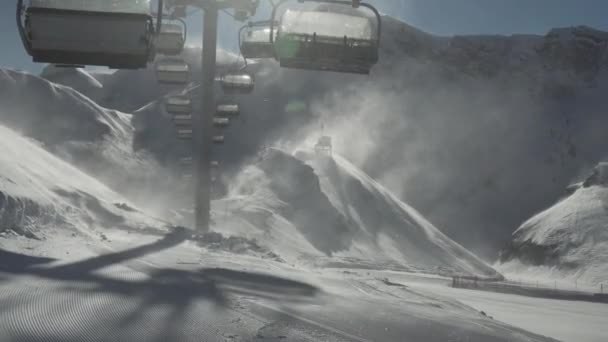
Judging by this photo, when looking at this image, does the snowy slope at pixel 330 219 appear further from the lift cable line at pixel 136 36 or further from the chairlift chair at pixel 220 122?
the lift cable line at pixel 136 36

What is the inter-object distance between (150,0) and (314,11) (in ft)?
7.33

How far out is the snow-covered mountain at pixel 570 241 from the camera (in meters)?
59.1

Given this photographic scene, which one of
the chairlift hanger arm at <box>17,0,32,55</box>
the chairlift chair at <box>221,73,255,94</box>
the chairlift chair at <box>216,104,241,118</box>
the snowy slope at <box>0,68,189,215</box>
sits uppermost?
the chairlift hanger arm at <box>17,0,32,55</box>

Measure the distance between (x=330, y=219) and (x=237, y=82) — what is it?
19.5 meters

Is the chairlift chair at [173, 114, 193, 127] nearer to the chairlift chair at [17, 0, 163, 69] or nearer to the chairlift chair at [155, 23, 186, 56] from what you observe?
the chairlift chair at [155, 23, 186, 56]

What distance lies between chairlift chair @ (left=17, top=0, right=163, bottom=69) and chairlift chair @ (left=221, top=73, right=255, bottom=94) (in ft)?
34.8

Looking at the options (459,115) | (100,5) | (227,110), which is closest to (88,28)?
(100,5)

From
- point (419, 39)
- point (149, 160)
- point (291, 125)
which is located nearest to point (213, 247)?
point (149, 160)

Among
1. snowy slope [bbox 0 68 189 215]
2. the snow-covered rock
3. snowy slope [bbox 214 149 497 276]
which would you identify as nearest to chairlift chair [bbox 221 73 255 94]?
snowy slope [bbox 214 149 497 276]

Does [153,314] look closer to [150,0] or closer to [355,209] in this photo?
[150,0]

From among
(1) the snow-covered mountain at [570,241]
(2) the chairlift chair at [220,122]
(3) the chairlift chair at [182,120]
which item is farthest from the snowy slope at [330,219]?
(1) the snow-covered mountain at [570,241]

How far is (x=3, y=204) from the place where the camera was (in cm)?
1311

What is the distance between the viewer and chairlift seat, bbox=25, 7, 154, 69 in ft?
24.2

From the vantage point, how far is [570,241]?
63.1 m
